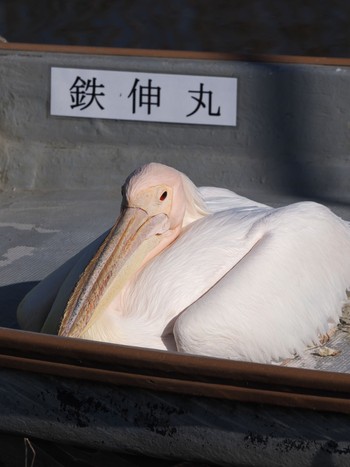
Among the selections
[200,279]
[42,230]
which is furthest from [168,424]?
[42,230]

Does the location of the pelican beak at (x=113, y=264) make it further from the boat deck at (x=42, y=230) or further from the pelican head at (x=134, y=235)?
the boat deck at (x=42, y=230)

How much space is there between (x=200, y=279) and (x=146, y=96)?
177 centimetres

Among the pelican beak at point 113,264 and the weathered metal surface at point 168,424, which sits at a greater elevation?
the pelican beak at point 113,264

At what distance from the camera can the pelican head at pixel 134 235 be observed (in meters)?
2.68

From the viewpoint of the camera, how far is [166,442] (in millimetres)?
2566

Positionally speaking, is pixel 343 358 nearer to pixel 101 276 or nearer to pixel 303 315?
pixel 303 315

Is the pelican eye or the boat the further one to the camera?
the boat

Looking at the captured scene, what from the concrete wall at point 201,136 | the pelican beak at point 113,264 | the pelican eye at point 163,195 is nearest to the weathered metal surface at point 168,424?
the pelican beak at point 113,264

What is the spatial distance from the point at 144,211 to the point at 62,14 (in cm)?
565

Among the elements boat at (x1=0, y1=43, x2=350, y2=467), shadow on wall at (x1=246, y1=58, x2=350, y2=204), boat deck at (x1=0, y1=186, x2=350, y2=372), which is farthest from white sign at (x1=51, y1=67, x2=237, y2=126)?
boat deck at (x1=0, y1=186, x2=350, y2=372)

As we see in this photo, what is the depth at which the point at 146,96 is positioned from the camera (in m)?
4.44

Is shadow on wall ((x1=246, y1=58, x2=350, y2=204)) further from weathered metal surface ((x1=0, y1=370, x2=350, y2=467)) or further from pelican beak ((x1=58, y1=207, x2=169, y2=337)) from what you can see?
weathered metal surface ((x1=0, y1=370, x2=350, y2=467))

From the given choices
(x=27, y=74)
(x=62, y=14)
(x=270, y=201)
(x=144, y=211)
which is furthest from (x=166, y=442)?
(x=62, y=14)

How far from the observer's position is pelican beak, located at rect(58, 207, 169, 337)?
2662 mm
